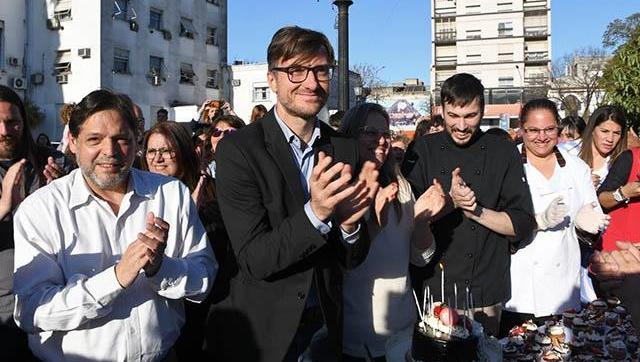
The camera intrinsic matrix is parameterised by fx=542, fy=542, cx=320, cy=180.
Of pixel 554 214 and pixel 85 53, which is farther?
pixel 85 53

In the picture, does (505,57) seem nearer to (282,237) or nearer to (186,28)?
(186,28)

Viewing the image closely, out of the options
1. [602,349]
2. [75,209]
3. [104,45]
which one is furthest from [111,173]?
[104,45]

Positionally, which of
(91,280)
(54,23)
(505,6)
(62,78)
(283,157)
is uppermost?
(505,6)

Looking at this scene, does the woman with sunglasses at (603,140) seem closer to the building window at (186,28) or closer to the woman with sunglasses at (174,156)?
the woman with sunglasses at (174,156)

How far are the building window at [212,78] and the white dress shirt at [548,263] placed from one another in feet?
95.8

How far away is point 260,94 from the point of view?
32.2m

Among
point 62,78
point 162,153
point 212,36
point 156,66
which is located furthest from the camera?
point 212,36

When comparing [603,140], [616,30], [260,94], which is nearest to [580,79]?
[616,30]

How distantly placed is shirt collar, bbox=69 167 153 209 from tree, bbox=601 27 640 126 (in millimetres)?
7319

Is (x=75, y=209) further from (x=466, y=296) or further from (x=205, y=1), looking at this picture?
(x=205, y=1)

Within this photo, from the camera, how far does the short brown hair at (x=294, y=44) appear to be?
7.41 ft

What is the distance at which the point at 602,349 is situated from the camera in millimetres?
2480

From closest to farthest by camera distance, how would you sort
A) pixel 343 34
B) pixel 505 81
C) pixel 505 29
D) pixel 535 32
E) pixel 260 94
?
pixel 343 34, pixel 260 94, pixel 505 81, pixel 535 32, pixel 505 29

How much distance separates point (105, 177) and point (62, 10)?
2654cm
